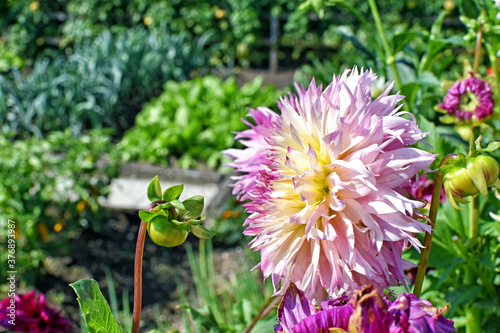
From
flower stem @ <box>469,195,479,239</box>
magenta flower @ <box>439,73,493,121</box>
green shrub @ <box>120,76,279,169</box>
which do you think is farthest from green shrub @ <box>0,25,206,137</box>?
flower stem @ <box>469,195,479,239</box>

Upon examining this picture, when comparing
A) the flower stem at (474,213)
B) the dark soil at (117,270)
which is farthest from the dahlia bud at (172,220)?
the dark soil at (117,270)

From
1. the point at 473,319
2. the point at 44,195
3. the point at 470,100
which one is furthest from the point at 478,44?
the point at 44,195

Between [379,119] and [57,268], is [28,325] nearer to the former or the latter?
[379,119]

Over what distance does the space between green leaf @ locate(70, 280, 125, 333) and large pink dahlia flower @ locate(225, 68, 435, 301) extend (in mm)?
165

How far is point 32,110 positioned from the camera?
12.6 ft

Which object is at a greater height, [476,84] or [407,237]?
[476,84]

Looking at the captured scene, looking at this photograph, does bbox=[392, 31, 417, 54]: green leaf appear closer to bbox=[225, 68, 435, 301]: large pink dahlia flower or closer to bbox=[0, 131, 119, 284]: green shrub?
bbox=[225, 68, 435, 301]: large pink dahlia flower

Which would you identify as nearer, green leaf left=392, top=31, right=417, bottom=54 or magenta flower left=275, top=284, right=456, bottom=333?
magenta flower left=275, top=284, right=456, bottom=333

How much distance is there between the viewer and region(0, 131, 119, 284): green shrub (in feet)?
7.44

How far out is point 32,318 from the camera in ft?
3.73

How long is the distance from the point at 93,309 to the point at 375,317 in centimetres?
29

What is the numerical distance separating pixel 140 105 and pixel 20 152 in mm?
2423

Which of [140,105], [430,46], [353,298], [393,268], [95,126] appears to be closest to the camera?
[353,298]

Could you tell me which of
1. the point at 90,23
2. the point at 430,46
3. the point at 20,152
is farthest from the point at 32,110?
the point at 430,46
